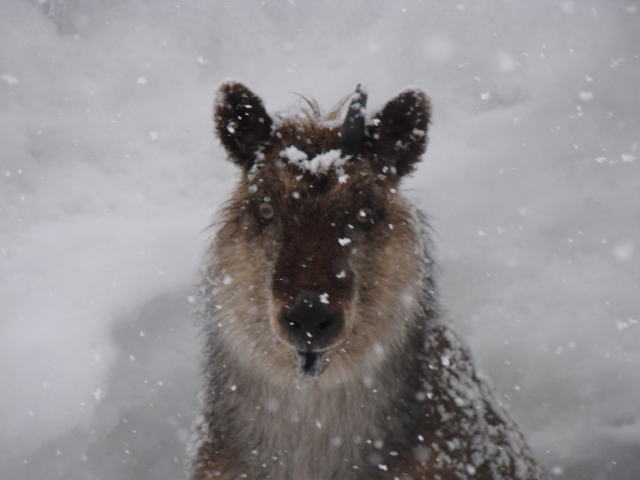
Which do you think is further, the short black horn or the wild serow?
the short black horn

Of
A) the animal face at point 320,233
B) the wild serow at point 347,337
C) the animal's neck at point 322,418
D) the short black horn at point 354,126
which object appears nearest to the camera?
the animal face at point 320,233

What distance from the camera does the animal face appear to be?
466 centimetres

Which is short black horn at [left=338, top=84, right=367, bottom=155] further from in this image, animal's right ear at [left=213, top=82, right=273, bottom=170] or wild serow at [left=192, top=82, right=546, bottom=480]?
animal's right ear at [left=213, top=82, right=273, bottom=170]

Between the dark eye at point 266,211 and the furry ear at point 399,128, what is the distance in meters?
1.04

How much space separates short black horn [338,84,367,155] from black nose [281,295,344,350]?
160 cm

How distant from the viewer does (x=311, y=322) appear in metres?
4.27

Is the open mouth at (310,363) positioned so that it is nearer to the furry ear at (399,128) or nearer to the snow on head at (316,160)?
the snow on head at (316,160)

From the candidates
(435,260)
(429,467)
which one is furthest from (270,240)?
(429,467)

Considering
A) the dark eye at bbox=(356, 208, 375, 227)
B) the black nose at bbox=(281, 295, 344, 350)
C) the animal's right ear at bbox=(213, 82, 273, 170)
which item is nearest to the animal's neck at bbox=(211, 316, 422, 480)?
the black nose at bbox=(281, 295, 344, 350)

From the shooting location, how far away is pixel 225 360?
216 inches

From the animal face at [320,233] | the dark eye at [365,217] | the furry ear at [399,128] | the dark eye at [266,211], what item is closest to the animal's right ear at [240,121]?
the animal face at [320,233]

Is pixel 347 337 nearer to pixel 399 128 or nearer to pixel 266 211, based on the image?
pixel 266 211

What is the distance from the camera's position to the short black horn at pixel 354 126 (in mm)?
5281

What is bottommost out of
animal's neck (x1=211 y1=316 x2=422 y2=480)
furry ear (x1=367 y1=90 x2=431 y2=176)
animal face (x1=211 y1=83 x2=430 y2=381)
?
animal's neck (x1=211 y1=316 x2=422 y2=480)
